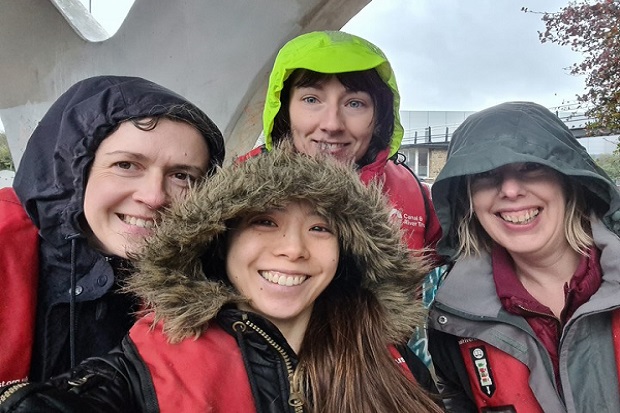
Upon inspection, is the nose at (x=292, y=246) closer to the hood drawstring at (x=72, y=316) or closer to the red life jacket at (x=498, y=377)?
the hood drawstring at (x=72, y=316)

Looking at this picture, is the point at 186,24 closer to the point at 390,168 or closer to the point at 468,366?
the point at 390,168

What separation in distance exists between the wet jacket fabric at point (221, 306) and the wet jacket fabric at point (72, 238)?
218 mm

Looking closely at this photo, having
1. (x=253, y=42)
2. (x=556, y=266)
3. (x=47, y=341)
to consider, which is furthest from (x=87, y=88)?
(x=253, y=42)

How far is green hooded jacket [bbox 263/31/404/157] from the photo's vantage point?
2141 mm

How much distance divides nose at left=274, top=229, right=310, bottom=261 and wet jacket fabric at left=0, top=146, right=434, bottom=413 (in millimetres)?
101

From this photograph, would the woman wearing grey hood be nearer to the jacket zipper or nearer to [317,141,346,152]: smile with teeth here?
[317,141,346,152]: smile with teeth

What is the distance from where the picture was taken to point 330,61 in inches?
83.8

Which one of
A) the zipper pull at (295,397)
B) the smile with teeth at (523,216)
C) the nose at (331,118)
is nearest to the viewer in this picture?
the zipper pull at (295,397)

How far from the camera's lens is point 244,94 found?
14.1 feet

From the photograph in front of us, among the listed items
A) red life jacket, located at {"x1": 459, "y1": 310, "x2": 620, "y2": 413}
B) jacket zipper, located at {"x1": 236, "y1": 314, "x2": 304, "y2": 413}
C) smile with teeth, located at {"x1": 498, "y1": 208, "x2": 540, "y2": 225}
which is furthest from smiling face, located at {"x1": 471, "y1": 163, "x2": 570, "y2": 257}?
jacket zipper, located at {"x1": 236, "y1": 314, "x2": 304, "y2": 413}

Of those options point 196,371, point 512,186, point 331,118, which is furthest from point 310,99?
point 196,371

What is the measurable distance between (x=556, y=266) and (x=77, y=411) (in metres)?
1.72

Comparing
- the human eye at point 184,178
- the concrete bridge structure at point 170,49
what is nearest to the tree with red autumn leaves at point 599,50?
the concrete bridge structure at point 170,49

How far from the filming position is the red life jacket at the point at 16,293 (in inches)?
54.1
